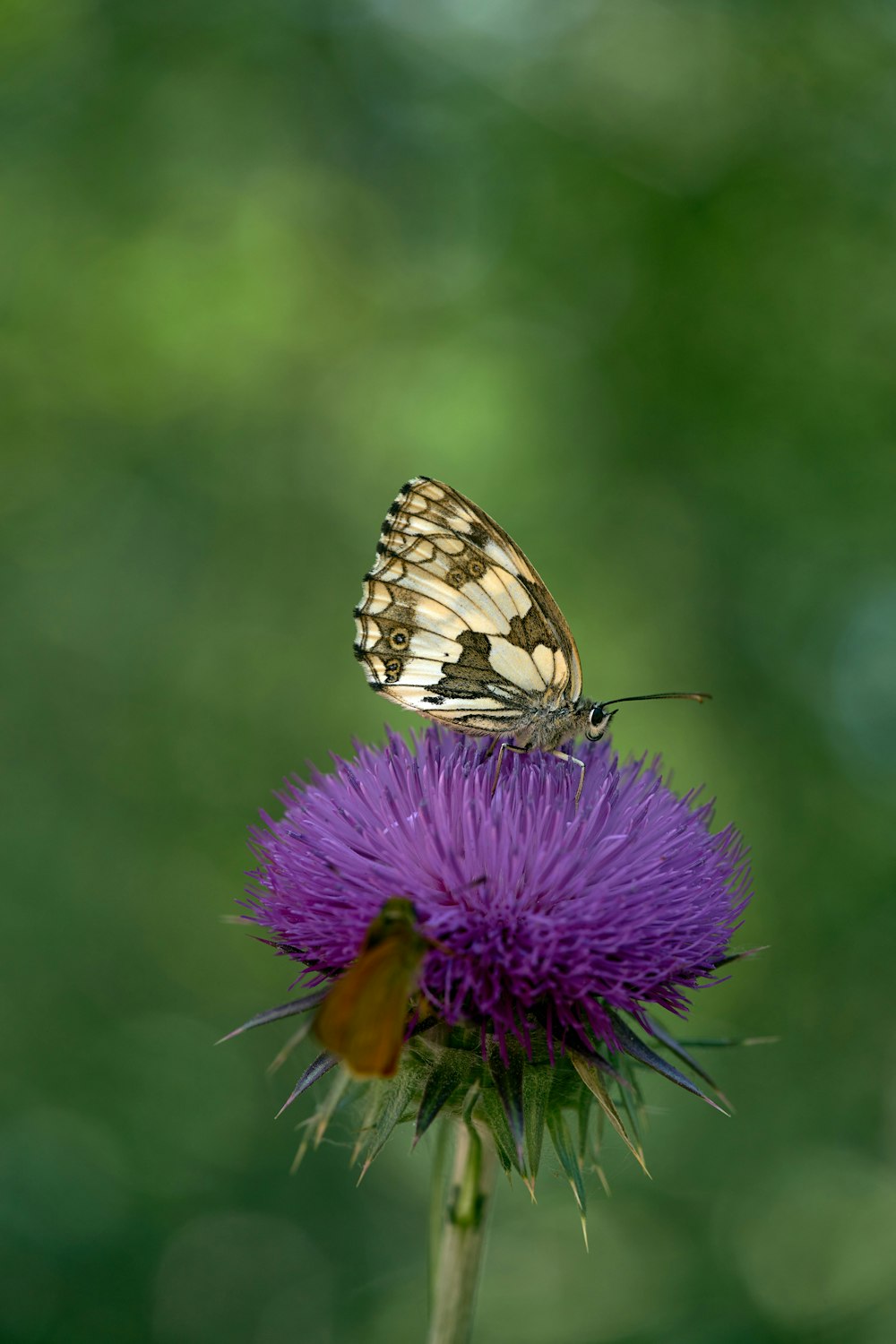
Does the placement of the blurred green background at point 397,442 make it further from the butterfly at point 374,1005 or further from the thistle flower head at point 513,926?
the butterfly at point 374,1005

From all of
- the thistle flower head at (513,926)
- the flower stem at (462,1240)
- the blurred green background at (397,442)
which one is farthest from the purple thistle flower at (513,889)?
the blurred green background at (397,442)

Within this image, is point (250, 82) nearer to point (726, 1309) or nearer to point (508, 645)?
point (508, 645)

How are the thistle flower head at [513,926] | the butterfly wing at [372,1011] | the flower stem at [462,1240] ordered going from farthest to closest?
the flower stem at [462,1240], the thistle flower head at [513,926], the butterfly wing at [372,1011]

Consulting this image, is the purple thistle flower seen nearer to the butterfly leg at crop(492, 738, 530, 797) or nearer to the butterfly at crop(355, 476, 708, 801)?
the butterfly leg at crop(492, 738, 530, 797)

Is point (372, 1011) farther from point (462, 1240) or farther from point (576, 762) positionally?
point (576, 762)

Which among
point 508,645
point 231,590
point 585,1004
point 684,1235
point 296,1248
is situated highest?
point 231,590

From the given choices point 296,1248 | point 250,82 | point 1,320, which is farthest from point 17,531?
point 296,1248
